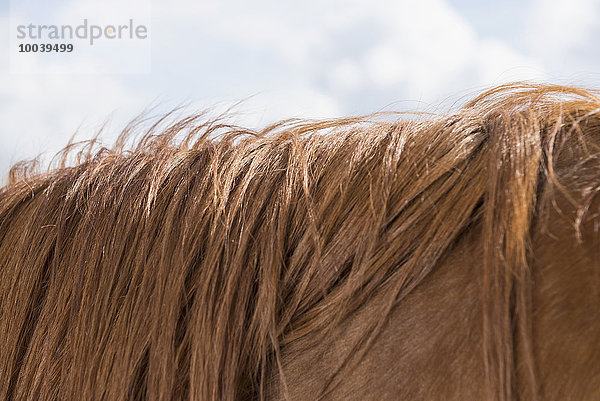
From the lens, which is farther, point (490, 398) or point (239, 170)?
point (239, 170)

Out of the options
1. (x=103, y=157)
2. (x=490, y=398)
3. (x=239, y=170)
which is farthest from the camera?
(x=103, y=157)

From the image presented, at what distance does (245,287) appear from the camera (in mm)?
363

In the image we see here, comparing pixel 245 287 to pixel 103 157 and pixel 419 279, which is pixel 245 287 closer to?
pixel 419 279

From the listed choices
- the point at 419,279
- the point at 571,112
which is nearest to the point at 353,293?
the point at 419,279

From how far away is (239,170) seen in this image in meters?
0.42

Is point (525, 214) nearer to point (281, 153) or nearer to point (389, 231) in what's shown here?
point (389, 231)

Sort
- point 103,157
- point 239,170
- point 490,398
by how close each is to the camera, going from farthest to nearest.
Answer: point 103,157 < point 239,170 < point 490,398

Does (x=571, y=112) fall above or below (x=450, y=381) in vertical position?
above

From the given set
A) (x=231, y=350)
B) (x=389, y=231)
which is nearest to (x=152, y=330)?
(x=231, y=350)

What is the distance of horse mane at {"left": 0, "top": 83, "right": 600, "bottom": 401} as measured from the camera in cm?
33

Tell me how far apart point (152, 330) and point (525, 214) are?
9.4 inches

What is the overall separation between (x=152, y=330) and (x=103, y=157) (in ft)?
0.70

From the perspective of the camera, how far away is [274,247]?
362 mm

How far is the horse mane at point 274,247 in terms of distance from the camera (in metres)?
0.33
